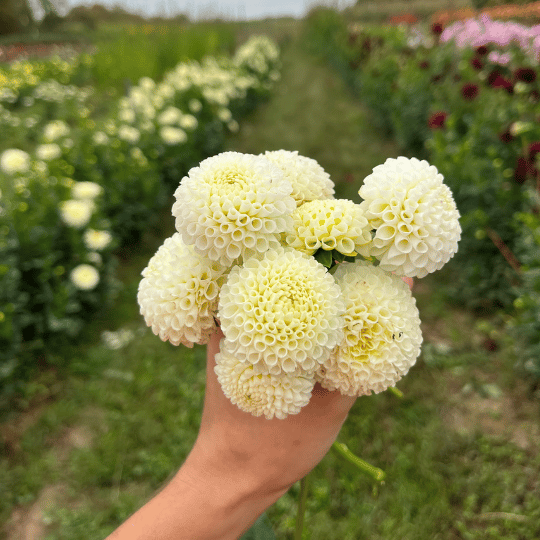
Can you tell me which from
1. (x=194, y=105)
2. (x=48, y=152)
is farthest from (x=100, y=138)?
(x=194, y=105)

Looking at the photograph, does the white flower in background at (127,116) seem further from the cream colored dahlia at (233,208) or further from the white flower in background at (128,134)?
the cream colored dahlia at (233,208)

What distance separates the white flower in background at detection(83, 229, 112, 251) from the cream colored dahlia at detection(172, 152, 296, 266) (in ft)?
7.95

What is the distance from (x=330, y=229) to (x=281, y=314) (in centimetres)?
17

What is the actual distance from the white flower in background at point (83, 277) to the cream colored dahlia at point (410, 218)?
2.48m

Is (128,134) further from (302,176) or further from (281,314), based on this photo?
(281,314)

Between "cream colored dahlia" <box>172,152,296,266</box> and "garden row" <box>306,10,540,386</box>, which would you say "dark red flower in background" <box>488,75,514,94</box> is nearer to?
"garden row" <box>306,10,540,386</box>

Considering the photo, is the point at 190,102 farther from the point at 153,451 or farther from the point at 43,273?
the point at 153,451

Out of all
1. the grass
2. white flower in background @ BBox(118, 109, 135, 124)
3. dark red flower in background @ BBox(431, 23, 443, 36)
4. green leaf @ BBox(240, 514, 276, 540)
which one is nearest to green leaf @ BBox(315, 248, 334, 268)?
green leaf @ BBox(240, 514, 276, 540)

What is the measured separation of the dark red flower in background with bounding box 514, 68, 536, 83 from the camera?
104 inches

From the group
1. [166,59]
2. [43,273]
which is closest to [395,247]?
[43,273]

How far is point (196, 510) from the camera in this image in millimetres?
887

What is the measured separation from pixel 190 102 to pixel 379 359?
5.46 metres

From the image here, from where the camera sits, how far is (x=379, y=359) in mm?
721

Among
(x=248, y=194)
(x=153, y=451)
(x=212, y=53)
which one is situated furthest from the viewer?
(x=212, y=53)
